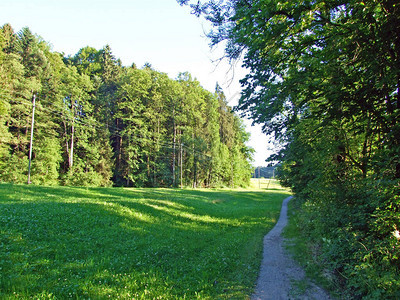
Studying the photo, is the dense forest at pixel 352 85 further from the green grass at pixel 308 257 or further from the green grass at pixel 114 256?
the green grass at pixel 114 256

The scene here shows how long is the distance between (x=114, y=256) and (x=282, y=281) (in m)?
4.73

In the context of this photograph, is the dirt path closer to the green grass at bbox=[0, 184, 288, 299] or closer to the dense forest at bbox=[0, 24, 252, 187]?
the green grass at bbox=[0, 184, 288, 299]

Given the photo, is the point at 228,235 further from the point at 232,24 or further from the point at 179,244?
the point at 232,24

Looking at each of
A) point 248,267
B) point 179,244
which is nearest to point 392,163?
point 248,267

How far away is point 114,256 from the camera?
625cm

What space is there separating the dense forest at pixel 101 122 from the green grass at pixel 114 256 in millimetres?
26780

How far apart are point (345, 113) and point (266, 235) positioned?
27.4 ft

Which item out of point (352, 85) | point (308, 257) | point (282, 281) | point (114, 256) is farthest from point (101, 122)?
point (352, 85)

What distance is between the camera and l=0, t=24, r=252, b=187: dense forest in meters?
30.4

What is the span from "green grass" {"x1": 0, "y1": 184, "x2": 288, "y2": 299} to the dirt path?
11.1 inches

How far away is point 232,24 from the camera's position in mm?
6012

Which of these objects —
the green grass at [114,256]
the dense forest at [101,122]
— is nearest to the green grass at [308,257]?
the green grass at [114,256]

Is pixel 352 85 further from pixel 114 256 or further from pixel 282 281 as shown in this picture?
pixel 114 256

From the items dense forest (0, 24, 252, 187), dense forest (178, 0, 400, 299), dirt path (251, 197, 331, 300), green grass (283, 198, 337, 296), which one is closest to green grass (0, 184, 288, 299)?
dirt path (251, 197, 331, 300)
